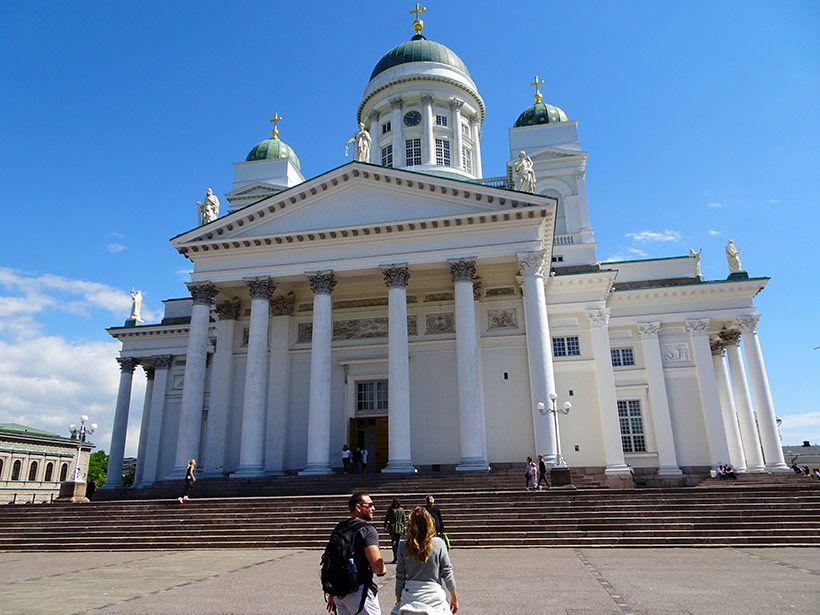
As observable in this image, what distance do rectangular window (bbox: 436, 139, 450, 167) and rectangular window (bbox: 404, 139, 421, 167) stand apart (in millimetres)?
1192

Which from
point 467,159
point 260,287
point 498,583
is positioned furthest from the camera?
point 467,159

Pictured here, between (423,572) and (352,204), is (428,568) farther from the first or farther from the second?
(352,204)

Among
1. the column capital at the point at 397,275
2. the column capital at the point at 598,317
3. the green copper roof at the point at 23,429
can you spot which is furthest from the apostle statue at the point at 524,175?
the green copper roof at the point at 23,429

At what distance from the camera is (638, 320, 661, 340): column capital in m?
29.7

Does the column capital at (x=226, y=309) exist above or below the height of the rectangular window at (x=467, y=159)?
below

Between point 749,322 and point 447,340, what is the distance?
611 inches

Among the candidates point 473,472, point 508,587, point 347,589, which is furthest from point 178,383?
point 347,589

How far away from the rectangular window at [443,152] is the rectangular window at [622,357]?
15.5m

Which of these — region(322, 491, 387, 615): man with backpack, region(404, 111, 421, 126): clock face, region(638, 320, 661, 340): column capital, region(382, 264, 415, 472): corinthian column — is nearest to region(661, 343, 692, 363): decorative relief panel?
region(638, 320, 661, 340): column capital

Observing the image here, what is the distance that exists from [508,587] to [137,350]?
Answer: 110 ft

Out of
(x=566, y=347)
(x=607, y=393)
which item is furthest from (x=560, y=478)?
(x=566, y=347)

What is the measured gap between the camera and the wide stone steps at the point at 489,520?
560 inches

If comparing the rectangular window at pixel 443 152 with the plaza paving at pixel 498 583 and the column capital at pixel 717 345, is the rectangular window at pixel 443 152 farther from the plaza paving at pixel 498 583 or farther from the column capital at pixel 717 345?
the plaza paving at pixel 498 583

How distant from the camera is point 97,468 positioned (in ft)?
297
